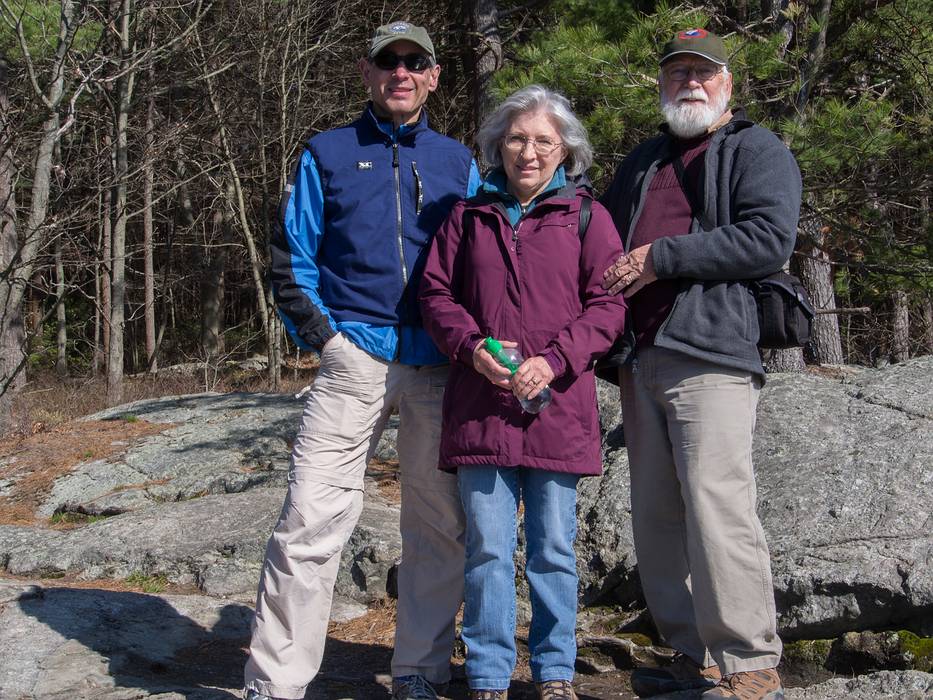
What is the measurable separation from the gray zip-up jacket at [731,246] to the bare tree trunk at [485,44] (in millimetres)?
7890

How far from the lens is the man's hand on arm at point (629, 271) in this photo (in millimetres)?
3289

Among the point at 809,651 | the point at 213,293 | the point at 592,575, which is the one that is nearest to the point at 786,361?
the point at 592,575

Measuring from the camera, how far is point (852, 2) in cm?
796

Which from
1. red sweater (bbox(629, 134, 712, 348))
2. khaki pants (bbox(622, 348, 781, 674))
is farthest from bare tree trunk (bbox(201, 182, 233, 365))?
khaki pants (bbox(622, 348, 781, 674))

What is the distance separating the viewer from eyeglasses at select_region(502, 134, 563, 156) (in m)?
3.34

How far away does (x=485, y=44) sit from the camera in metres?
11.1

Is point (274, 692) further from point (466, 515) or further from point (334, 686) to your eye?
point (466, 515)

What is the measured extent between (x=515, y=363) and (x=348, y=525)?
0.90m

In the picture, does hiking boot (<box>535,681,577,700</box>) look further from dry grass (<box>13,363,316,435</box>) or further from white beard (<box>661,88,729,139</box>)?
dry grass (<box>13,363,316,435</box>)

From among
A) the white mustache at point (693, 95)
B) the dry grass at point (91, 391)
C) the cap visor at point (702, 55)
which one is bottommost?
the dry grass at point (91, 391)

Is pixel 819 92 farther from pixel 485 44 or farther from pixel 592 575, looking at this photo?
pixel 592 575

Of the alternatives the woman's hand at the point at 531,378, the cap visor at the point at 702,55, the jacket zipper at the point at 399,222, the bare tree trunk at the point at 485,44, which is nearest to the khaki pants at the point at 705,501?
the woman's hand at the point at 531,378

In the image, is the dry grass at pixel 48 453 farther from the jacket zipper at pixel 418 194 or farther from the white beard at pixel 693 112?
the white beard at pixel 693 112

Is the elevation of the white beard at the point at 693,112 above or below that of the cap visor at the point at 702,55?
below
